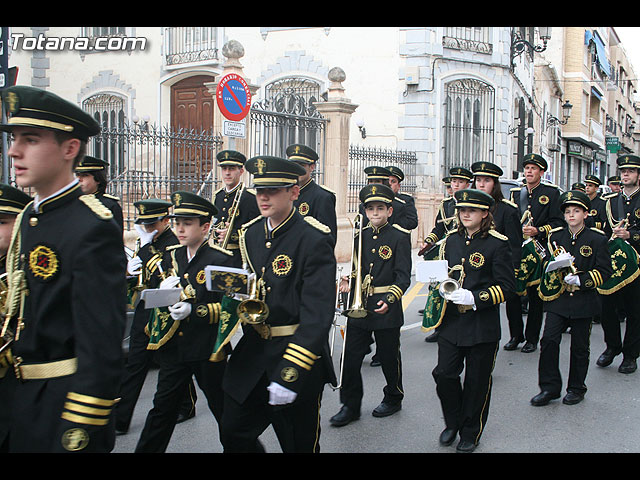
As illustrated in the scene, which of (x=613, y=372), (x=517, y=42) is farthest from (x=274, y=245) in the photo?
(x=517, y=42)

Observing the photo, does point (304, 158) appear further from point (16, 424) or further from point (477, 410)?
point (16, 424)

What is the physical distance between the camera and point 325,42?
2023 cm

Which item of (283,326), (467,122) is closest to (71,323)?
(283,326)

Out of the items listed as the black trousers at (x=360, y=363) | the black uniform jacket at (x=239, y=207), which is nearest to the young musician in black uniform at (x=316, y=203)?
the black uniform jacket at (x=239, y=207)

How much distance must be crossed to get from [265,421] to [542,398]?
11.1ft

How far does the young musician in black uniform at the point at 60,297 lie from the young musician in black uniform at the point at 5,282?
314 millimetres

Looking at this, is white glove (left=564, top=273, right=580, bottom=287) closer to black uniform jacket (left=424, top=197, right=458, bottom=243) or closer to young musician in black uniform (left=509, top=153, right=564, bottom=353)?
young musician in black uniform (left=509, top=153, right=564, bottom=353)

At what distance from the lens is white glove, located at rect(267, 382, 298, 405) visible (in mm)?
3451

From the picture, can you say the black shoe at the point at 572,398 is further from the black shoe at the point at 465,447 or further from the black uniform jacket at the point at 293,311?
the black uniform jacket at the point at 293,311

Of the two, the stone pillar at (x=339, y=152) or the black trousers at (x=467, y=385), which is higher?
the stone pillar at (x=339, y=152)

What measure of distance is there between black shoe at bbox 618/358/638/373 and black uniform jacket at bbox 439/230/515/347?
2.97m

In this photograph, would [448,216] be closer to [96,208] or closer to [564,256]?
[564,256]

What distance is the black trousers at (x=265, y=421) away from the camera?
3730 mm

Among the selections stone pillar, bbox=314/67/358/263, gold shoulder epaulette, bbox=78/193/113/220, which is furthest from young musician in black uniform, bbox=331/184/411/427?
stone pillar, bbox=314/67/358/263
